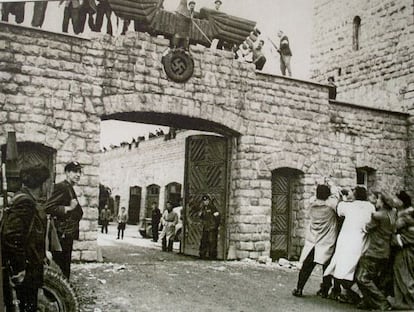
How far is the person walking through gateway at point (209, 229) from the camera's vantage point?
7250 mm

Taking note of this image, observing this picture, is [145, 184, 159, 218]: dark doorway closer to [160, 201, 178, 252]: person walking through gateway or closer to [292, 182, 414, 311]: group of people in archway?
[160, 201, 178, 252]: person walking through gateway

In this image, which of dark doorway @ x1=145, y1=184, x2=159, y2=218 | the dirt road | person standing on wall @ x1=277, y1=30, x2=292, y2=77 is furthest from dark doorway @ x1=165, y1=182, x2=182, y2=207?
person standing on wall @ x1=277, y1=30, x2=292, y2=77

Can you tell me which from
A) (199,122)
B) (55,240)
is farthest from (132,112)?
(55,240)

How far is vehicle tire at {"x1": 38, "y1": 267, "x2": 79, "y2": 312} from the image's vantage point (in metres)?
2.92

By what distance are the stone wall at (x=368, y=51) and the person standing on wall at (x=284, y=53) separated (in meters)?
2.56

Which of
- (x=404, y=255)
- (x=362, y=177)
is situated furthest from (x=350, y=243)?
(x=362, y=177)

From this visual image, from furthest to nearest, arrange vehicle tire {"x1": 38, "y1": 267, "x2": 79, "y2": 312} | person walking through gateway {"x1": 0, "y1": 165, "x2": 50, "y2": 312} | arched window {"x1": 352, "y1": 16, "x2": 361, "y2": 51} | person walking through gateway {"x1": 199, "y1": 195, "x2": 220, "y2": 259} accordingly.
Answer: arched window {"x1": 352, "y1": 16, "x2": 361, "y2": 51} < person walking through gateway {"x1": 199, "y1": 195, "x2": 220, "y2": 259} < vehicle tire {"x1": 38, "y1": 267, "x2": 79, "y2": 312} < person walking through gateway {"x1": 0, "y1": 165, "x2": 50, "y2": 312}

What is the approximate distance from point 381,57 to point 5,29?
675cm

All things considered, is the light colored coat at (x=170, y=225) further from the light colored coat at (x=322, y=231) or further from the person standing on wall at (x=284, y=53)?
the light colored coat at (x=322, y=231)

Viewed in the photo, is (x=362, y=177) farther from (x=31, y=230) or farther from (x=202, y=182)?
(x=31, y=230)

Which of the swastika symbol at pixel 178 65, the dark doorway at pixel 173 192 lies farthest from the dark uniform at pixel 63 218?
the dark doorway at pixel 173 192

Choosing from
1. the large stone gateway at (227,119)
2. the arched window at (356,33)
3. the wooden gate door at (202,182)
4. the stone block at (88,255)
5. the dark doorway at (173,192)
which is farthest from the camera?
the dark doorway at (173,192)

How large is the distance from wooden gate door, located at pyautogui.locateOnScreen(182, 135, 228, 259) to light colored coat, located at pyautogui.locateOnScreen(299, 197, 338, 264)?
2566 mm

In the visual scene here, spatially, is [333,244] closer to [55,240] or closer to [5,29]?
[55,240]
